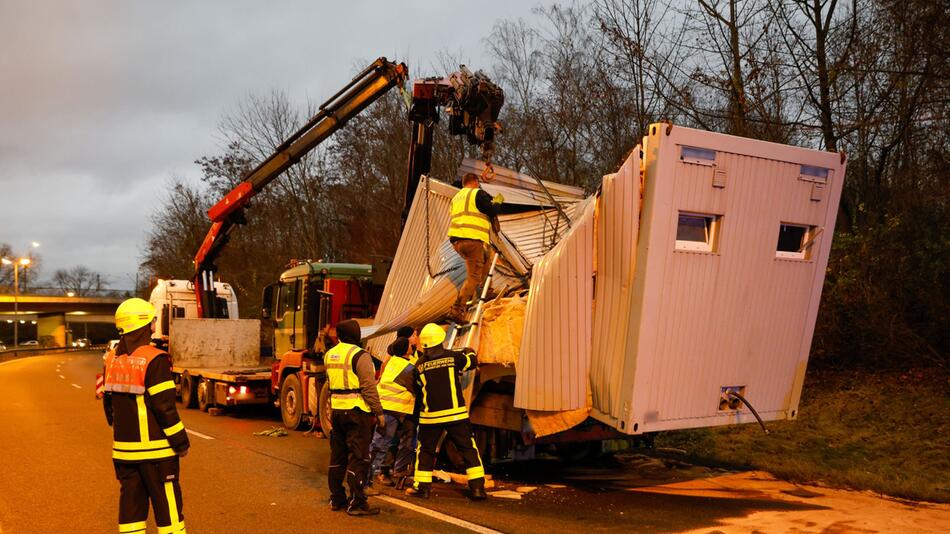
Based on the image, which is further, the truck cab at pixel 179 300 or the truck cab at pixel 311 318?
the truck cab at pixel 179 300

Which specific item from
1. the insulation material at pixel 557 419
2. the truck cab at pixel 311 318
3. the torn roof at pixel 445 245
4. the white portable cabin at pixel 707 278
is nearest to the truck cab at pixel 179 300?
the truck cab at pixel 311 318

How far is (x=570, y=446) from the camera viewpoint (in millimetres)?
8867

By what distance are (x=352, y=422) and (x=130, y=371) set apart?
2.42 m

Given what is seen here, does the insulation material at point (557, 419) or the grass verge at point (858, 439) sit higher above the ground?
the insulation material at point (557, 419)

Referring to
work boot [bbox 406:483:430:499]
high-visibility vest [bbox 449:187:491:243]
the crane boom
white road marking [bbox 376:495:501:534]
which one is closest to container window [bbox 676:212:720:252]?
high-visibility vest [bbox 449:187:491:243]

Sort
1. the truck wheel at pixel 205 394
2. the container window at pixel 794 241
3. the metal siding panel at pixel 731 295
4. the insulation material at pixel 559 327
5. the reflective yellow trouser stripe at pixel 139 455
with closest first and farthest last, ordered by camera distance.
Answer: the reflective yellow trouser stripe at pixel 139 455, the metal siding panel at pixel 731 295, the insulation material at pixel 559 327, the container window at pixel 794 241, the truck wheel at pixel 205 394

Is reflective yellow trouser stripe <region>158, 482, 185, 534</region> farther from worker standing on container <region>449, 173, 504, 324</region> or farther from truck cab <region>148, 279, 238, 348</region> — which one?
truck cab <region>148, 279, 238, 348</region>

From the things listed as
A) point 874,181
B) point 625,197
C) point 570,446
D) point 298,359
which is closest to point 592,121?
point 874,181

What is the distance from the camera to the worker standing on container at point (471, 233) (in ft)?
25.3

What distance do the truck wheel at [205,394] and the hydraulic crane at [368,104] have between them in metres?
3.15

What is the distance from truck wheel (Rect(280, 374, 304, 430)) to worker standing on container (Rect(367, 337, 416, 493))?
15.1ft

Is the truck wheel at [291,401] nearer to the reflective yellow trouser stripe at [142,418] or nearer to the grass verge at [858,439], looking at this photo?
the grass verge at [858,439]

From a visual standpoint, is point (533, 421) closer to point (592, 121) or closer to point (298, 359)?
point (298, 359)

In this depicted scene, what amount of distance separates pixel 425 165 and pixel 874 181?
9.41 m
